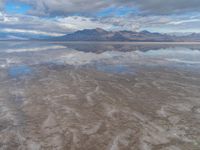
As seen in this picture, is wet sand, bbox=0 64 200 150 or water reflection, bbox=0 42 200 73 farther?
water reflection, bbox=0 42 200 73

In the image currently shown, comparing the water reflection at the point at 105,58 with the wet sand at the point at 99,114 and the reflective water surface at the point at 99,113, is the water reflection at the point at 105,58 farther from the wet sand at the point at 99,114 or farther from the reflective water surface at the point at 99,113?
the wet sand at the point at 99,114

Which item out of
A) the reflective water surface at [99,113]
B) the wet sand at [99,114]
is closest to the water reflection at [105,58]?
the reflective water surface at [99,113]

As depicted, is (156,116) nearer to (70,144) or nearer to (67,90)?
(70,144)

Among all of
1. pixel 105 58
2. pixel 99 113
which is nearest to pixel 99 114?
pixel 99 113

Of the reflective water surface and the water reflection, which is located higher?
the reflective water surface

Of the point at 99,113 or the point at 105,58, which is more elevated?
the point at 99,113

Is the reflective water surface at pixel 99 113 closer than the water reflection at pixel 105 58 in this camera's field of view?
Yes

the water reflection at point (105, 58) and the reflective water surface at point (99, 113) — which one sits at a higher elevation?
the reflective water surface at point (99, 113)

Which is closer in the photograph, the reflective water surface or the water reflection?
the reflective water surface

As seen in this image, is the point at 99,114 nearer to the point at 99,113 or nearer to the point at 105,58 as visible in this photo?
the point at 99,113

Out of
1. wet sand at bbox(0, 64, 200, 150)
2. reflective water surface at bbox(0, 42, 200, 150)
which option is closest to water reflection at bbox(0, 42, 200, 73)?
reflective water surface at bbox(0, 42, 200, 150)

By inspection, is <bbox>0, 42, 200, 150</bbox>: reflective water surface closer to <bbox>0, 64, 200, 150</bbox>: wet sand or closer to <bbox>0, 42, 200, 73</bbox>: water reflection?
<bbox>0, 64, 200, 150</bbox>: wet sand
